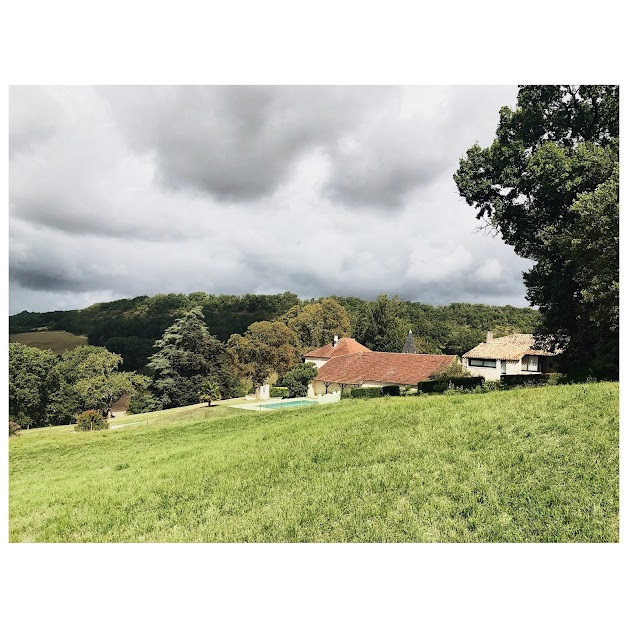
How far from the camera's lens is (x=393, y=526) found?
4.00 meters

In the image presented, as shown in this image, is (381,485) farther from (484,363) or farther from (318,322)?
(318,322)

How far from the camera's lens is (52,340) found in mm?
12234

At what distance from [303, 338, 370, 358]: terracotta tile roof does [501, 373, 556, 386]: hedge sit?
13570mm

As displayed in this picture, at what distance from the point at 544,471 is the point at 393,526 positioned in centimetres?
175

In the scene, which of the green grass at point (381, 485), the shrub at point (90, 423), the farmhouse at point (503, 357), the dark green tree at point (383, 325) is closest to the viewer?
the green grass at point (381, 485)

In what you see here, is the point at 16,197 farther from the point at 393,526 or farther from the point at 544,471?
the point at 544,471

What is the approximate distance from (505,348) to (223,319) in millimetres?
15425

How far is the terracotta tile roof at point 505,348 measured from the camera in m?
22.2

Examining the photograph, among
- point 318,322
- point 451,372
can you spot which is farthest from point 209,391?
point 451,372

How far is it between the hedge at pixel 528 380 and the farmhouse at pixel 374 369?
670cm

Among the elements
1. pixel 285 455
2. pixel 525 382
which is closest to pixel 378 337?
pixel 525 382

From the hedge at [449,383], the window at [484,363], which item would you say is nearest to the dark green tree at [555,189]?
the hedge at [449,383]

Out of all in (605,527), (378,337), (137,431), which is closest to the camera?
(605,527)

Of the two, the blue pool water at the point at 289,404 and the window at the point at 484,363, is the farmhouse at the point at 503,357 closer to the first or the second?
the window at the point at 484,363
